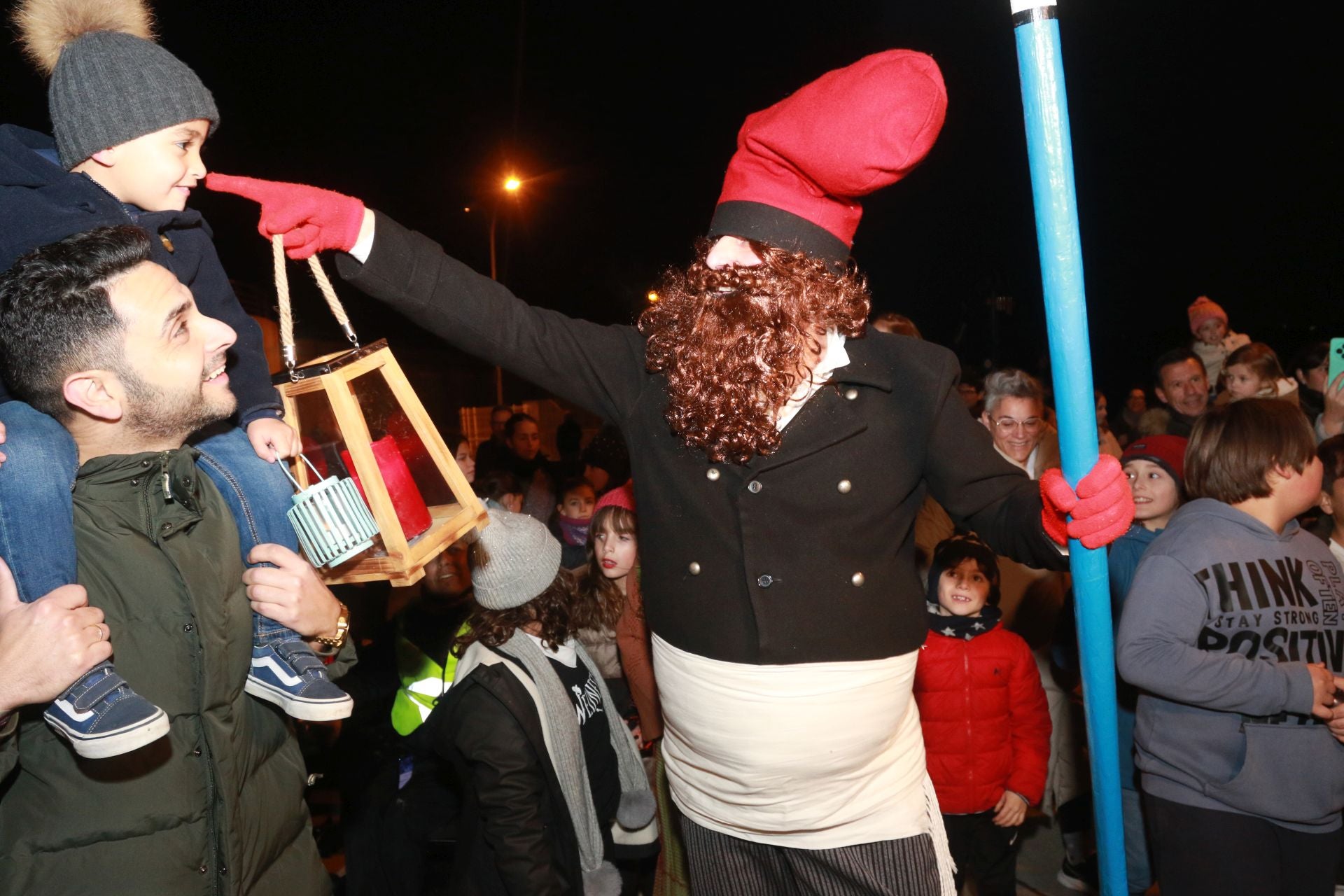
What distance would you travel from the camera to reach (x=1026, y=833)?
4.82m

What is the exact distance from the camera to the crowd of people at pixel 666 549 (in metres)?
1.79

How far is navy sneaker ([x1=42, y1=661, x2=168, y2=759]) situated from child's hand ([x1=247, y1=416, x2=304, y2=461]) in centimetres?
62

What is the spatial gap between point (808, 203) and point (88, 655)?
5.66ft

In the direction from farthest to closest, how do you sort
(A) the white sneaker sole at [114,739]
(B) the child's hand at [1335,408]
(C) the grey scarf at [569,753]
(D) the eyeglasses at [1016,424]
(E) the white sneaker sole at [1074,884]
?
(B) the child's hand at [1335,408] → (D) the eyeglasses at [1016,424] → (E) the white sneaker sole at [1074,884] → (C) the grey scarf at [569,753] → (A) the white sneaker sole at [114,739]

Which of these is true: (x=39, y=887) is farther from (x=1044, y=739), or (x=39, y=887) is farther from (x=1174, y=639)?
(x=1044, y=739)

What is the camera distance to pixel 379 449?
1.99 m

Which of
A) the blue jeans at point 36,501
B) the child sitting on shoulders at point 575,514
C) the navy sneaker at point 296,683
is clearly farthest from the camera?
the child sitting on shoulders at point 575,514

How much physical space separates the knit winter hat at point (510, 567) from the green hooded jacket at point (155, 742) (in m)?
1.20

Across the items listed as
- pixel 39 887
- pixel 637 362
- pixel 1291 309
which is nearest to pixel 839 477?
pixel 637 362

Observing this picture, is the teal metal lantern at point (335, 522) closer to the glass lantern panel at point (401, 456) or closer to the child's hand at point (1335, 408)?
the glass lantern panel at point (401, 456)

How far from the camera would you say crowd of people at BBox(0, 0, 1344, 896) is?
179 centimetres

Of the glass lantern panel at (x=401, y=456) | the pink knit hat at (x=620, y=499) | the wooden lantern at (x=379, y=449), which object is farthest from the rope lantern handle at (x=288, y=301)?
the pink knit hat at (x=620, y=499)

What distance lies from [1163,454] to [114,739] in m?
4.39

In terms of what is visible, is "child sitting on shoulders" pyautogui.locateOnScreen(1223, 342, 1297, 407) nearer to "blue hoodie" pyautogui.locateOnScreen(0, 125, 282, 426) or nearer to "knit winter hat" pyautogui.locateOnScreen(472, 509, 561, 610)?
"knit winter hat" pyautogui.locateOnScreen(472, 509, 561, 610)
